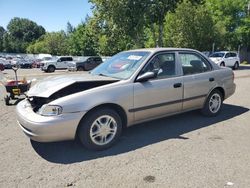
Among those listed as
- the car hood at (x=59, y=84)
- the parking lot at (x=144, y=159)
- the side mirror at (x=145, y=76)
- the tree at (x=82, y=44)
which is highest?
the tree at (x=82, y=44)

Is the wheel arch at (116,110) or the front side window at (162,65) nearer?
the wheel arch at (116,110)

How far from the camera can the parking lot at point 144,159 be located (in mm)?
3553

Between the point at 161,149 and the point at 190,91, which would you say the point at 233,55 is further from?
the point at 161,149

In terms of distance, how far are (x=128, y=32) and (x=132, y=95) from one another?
22.1 metres

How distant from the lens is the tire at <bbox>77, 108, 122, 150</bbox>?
436 centimetres

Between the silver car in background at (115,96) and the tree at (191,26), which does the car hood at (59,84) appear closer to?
the silver car in background at (115,96)

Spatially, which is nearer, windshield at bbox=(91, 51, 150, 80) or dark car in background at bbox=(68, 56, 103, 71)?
windshield at bbox=(91, 51, 150, 80)

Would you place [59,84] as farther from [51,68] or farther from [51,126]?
[51,68]

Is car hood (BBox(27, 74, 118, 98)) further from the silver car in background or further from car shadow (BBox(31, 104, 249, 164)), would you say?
car shadow (BBox(31, 104, 249, 164))

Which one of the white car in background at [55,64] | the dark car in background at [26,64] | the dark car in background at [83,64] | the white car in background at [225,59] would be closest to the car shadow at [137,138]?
the white car in background at [225,59]

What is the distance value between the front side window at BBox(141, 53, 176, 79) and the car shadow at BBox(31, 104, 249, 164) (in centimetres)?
109

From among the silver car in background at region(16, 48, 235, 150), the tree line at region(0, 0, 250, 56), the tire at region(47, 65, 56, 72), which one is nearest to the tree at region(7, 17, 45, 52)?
the tree line at region(0, 0, 250, 56)

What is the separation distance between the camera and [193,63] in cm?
601

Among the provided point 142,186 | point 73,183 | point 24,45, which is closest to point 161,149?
point 142,186
